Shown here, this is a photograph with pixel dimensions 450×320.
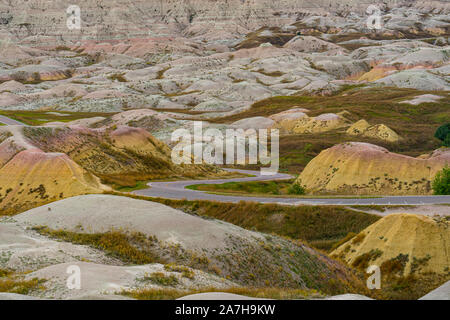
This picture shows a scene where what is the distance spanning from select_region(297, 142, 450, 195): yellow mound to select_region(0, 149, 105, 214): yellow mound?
3114 cm

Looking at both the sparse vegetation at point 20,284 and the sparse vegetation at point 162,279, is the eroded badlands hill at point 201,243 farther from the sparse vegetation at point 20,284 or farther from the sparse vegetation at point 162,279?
the sparse vegetation at point 20,284

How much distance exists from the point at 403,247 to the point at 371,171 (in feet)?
95.0

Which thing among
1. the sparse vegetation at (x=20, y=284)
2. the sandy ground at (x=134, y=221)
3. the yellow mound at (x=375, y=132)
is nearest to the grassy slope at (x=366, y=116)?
the yellow mound at (x=375, y=132)

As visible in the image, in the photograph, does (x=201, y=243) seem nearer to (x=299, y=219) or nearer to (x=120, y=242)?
(x=120, y=242)

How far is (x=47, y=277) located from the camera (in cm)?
1697

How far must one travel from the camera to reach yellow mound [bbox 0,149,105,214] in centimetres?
4938

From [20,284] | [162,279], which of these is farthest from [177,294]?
[20,284]

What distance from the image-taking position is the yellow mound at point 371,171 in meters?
58.4

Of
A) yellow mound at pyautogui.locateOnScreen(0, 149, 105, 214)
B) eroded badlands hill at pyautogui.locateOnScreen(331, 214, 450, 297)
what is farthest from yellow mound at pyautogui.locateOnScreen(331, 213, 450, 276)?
yellow mound at pyautogui.locateOnScreen(0, 149, 105, 214)

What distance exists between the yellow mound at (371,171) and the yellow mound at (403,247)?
24.0 metres

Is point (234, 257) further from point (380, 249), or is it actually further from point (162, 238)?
point (380, 249)

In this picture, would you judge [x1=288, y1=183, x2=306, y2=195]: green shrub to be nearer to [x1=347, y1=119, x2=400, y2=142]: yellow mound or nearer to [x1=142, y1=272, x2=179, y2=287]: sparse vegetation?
[x1=142, y1=272, x2=179, y2=287]: sparse vegetation

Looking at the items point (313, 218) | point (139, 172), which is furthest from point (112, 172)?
point (313, 218)
